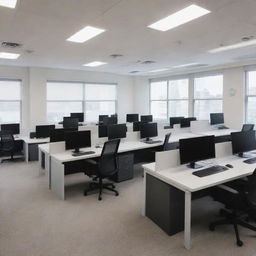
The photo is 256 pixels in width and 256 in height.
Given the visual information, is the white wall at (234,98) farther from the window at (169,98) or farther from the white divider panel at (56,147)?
the white divider panel at (56,147)

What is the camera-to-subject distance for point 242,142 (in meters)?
3.58

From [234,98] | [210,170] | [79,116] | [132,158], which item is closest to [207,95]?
[234,98]

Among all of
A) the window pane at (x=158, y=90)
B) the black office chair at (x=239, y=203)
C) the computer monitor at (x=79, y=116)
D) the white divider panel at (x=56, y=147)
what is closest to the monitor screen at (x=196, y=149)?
the black office chair at (x=239, y=203)

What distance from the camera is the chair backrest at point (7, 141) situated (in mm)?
6080

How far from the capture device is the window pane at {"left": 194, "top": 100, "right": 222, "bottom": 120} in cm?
789

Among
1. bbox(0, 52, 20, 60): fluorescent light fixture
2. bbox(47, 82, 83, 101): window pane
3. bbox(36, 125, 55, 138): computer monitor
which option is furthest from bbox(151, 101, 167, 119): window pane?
bbox(0, 52, 20, 60): fluorescent light fixture

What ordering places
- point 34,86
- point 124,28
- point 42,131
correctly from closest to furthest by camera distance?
point 124,28 < point 42,131 < point 34,86

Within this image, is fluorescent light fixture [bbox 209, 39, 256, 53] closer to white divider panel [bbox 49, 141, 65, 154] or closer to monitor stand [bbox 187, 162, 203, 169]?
monitor stand [bbox 187, 162, 203, 169]

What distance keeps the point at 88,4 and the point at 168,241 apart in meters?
2.95

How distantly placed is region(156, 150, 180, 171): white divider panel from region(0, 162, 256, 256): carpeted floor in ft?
2.49

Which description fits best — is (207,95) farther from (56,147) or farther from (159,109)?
(56,147)

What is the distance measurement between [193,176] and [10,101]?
7.06 m

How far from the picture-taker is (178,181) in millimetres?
2545

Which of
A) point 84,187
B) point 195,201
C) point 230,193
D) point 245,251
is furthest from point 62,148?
point 245,251
